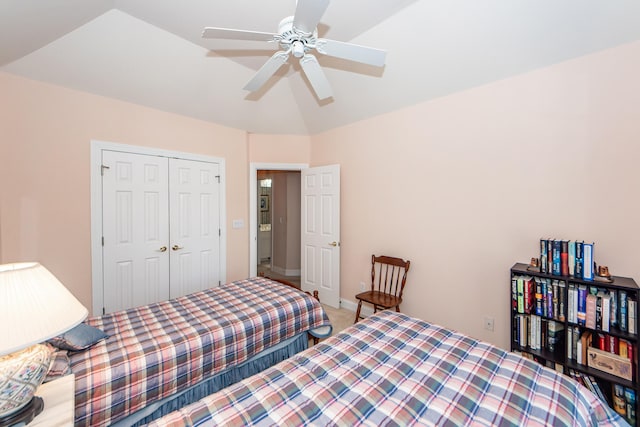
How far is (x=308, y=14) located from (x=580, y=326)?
2598mm

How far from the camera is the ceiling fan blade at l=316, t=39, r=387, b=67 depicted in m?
1.69

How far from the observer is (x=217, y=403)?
3.65ft

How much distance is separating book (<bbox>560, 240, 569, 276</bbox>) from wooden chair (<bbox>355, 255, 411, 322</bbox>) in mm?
1302

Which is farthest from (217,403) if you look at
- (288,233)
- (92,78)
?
(288,233)

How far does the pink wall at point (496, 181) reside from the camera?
1.92m

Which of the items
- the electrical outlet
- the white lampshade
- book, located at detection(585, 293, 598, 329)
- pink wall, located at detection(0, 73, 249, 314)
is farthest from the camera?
the electrical outlet

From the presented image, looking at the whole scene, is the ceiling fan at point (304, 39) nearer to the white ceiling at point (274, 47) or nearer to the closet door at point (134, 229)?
the white ceiling at point (274, 47)

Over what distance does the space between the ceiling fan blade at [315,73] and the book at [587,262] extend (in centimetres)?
216

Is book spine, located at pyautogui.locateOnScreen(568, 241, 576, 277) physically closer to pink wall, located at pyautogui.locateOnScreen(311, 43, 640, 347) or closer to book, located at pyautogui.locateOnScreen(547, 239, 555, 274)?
book, located at pyautogui.locateOnScreen(547, 239, 555, 274)

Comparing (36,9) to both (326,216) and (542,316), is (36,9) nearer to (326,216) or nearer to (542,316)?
(326,216)

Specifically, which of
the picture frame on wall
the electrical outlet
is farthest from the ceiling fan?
the picture frame on wall

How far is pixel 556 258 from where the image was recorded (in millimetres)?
1960

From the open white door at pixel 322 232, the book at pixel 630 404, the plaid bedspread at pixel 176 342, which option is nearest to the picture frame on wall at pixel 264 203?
the open white door at pixel 322 232

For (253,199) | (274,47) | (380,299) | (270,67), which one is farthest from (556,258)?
(253,199)
